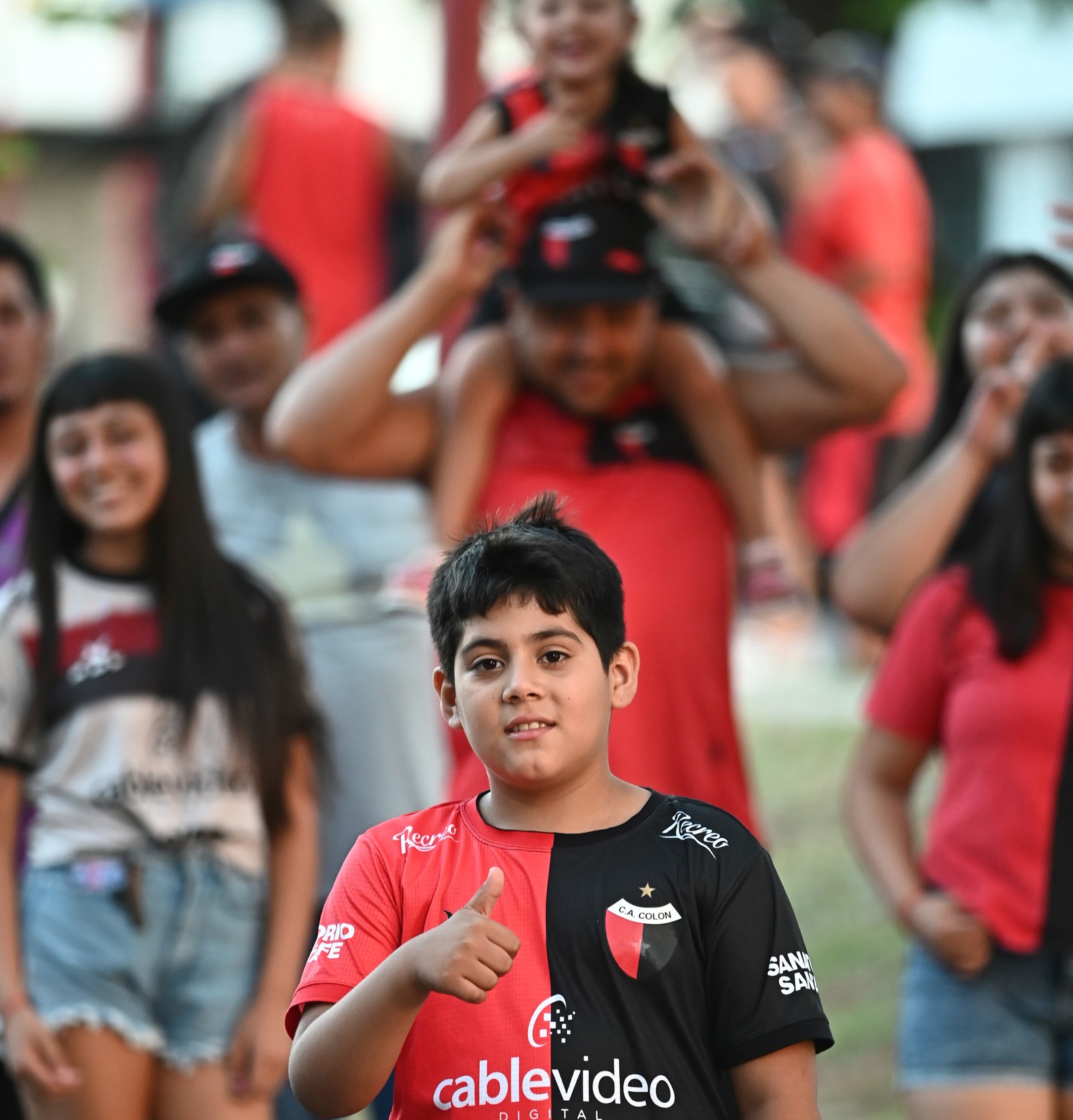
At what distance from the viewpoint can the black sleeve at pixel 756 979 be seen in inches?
78.6

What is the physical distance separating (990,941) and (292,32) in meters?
4.96

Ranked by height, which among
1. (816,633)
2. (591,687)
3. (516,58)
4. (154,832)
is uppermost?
(516,58)

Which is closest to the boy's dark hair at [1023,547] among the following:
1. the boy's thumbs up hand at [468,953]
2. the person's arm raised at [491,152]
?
the person's arm raised at [491,152]

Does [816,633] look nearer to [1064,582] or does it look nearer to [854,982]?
[854,982]

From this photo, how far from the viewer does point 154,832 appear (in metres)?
3.00

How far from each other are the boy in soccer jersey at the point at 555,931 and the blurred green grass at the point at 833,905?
7.28ft

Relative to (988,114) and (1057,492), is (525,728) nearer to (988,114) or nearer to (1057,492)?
(1057,492)

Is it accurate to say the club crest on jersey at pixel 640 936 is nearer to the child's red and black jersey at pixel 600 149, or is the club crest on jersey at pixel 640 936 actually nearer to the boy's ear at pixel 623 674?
the boy's ear at pixel 623 674

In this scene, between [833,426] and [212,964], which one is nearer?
[212,964]

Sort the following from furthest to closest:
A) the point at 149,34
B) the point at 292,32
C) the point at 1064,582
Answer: the point at 149,34 → the point at 292,32 → the point at 1064,582

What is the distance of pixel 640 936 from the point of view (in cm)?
200

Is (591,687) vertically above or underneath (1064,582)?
above

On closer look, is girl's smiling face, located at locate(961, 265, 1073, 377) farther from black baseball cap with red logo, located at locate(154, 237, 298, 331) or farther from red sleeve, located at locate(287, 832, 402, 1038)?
red sleeve, located at locate(287, 832, 402, 1038)

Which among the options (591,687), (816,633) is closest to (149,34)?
(816,633)
